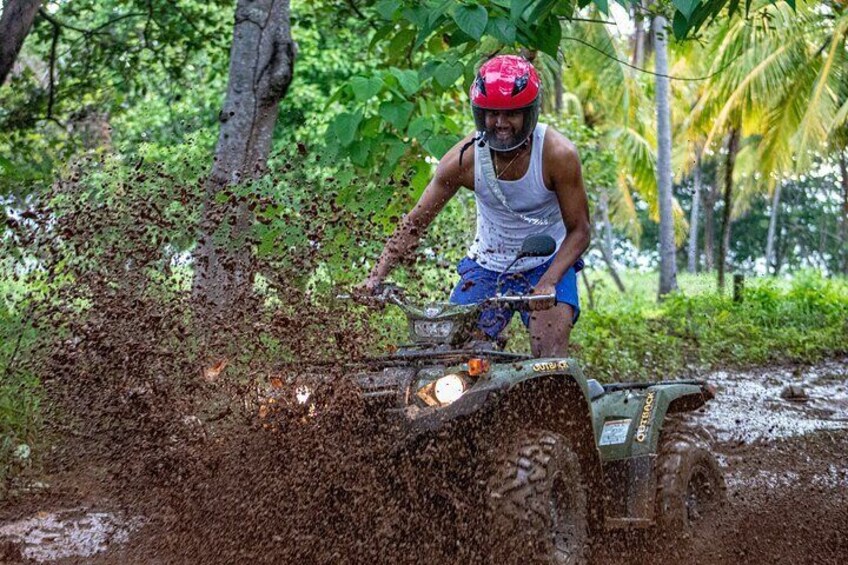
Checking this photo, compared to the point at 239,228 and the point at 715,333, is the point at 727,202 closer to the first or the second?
the point at 715,333

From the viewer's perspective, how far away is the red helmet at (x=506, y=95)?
203 inches

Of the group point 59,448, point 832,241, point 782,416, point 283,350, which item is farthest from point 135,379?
point 832,241

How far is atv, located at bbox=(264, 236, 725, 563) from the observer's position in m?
4.43

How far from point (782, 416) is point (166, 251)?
20.3 ft

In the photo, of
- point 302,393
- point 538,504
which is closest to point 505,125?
point 302,393

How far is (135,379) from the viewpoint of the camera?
16.7 feet

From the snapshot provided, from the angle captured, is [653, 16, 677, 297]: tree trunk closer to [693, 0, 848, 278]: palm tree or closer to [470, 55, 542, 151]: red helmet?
[693, 0, 848, 278]: palm tree

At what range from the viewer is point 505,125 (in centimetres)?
525

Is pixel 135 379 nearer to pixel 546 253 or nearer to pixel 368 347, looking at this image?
pixel 368 347

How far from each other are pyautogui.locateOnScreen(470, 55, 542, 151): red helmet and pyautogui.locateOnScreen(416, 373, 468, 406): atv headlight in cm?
130

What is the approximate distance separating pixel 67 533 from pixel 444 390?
8.52ft

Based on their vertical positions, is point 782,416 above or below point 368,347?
below

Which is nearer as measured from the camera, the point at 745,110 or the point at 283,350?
the point at 283,350

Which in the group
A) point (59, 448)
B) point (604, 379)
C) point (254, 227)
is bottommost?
point (604, 379)
